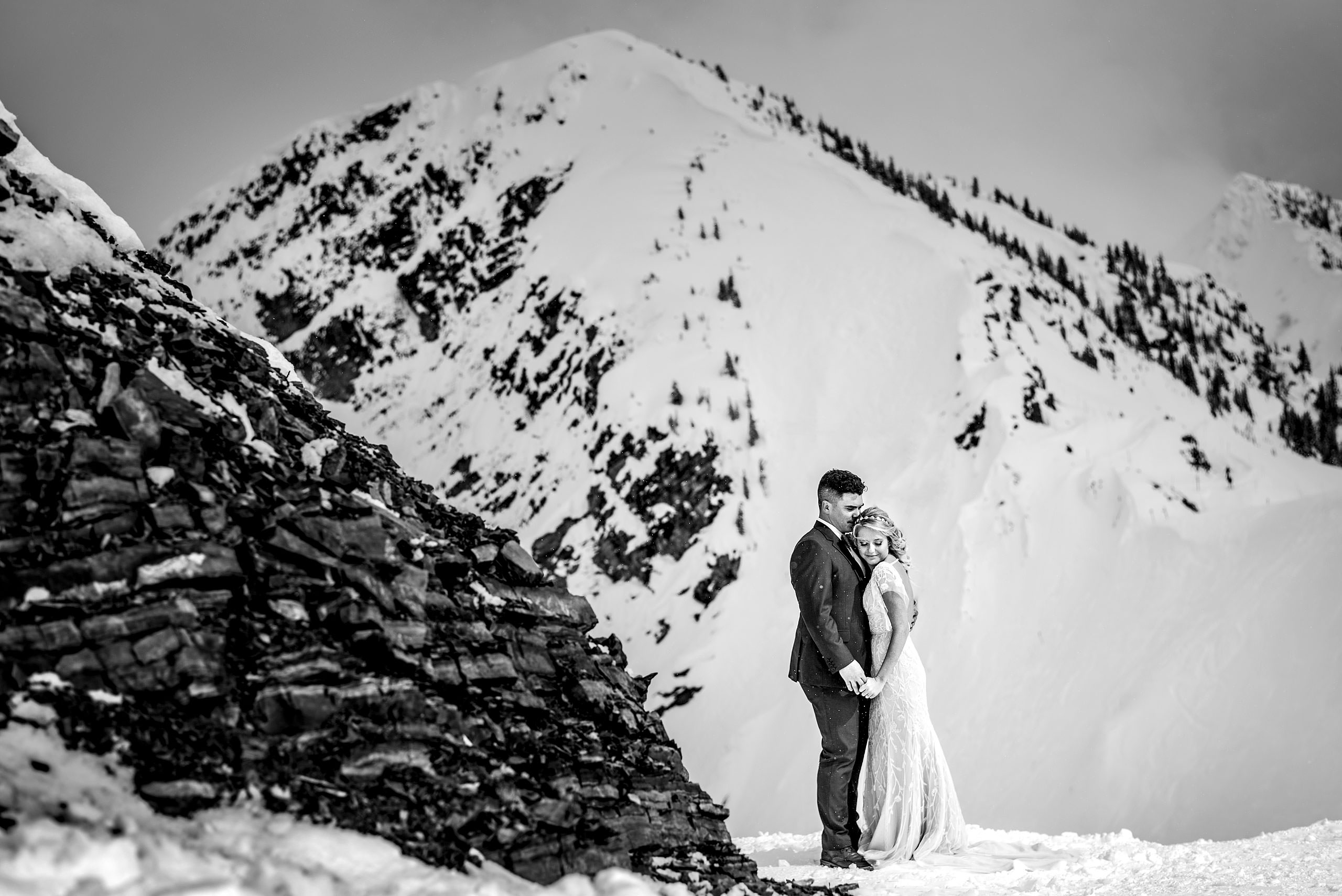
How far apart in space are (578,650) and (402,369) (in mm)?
22706

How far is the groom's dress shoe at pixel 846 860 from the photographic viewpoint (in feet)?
18.0

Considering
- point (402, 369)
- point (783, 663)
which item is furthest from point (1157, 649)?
point (402, 369)

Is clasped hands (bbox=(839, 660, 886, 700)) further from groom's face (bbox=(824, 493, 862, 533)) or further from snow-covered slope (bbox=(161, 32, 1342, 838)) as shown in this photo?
snow-covered slope (bbox=(161, 32, 1342, 838))

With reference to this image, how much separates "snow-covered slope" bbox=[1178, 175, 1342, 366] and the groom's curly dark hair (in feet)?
173

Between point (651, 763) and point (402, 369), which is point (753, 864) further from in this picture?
point (402, 369)

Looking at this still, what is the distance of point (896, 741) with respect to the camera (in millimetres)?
5906

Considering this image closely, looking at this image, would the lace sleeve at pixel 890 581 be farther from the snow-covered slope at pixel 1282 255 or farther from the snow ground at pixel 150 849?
the snow-covered slope at pixel 1282 255

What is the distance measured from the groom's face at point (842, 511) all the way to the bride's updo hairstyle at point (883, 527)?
0.13ft

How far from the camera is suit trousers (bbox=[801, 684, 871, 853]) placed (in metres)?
5.80

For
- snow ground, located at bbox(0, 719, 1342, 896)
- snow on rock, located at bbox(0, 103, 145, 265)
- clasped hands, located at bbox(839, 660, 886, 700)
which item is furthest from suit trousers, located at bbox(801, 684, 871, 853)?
snow on rock, located at bbox(0, 103, 145, 265)

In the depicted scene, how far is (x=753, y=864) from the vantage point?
459 cm

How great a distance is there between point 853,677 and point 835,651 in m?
0.19

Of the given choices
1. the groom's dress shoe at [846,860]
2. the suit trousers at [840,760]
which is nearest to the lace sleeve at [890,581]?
the suit trousers at [840,760]

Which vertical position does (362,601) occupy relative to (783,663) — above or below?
below
